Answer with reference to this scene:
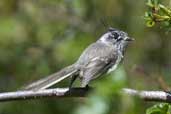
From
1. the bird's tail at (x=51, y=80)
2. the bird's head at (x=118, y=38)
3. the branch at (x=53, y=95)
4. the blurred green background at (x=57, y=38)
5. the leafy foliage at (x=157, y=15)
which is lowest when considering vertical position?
the blurred green background at (x=57, y=38)

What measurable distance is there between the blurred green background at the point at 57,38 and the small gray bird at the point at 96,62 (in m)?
1.30

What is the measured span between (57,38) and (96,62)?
290 centimetres

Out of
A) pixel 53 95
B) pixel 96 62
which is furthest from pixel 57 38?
pixel 53 95

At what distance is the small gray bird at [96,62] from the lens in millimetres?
4137

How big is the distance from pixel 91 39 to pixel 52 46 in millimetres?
512

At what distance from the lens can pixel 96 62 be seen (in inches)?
189

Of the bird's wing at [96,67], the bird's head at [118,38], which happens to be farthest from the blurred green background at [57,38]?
the bird's wing at [96,67]

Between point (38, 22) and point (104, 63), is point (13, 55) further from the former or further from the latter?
point (104, 63)

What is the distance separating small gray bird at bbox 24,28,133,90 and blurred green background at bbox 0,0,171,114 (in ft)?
4.28

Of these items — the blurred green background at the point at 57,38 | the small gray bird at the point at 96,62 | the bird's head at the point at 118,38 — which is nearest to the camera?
the small gray bird at the point at 96,62

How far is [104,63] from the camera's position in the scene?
15.4 ft

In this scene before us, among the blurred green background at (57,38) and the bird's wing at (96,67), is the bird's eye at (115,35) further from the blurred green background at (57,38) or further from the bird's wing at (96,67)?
the blurred green background at (57,38)

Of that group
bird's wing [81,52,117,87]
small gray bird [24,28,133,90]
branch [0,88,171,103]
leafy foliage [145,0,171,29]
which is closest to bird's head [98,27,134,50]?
small gray bird [24,28,133,90]

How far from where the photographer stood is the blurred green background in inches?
278
